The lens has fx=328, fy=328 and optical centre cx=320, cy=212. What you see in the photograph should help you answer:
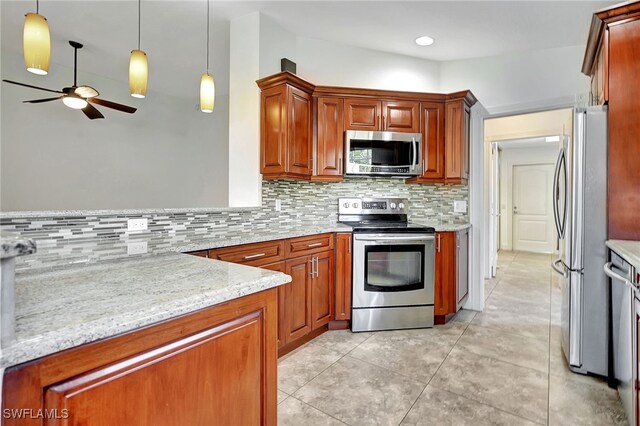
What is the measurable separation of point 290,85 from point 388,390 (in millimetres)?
2350

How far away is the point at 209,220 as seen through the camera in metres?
2.24

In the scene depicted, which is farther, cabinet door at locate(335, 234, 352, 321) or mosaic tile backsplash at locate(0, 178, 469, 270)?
cabinet door at locate(335, 234, 352, 321)

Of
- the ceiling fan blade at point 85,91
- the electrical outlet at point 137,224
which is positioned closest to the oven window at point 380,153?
the electrical outlet at point 137,224

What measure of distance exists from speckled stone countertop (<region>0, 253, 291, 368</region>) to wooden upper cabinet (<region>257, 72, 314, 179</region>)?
4.92ft

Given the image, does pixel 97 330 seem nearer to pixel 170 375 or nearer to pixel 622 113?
pixel 170 375

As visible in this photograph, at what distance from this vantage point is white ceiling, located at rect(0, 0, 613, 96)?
267 cm

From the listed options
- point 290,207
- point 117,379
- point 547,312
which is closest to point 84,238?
point 117,379

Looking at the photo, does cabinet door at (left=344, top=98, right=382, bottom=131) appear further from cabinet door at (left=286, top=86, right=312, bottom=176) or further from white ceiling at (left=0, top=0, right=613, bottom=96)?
white ceiling at (left=0, top=0, right=613, bottom=96)

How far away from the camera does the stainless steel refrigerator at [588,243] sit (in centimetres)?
204

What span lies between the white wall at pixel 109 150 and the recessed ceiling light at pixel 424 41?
1947 millimetres

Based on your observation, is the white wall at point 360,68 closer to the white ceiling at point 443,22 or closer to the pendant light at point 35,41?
the white ceiling at point 443,22

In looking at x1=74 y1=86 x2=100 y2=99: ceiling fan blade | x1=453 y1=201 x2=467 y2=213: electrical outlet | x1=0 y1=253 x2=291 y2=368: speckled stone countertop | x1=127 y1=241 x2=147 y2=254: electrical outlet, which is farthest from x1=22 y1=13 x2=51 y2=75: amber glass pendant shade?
x1=453 y1=201 x2=467 y2=213: electrical outlet

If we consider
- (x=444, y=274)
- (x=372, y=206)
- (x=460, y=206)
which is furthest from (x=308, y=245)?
(x=460, y=206)

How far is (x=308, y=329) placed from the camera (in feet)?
8.52
